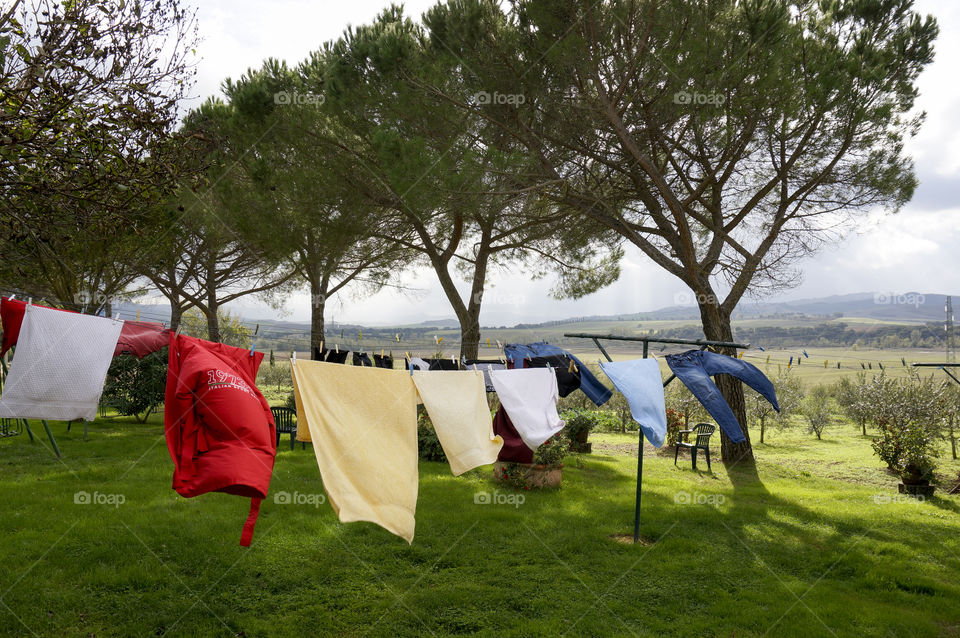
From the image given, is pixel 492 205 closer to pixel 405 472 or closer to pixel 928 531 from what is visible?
pixel 405 472

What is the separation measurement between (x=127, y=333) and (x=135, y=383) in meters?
8.87

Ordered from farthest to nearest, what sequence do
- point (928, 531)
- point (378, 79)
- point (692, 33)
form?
point (378, 79)
point (692, 33)
point (928, 531)

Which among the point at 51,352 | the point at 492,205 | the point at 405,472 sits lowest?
the point at 405,472

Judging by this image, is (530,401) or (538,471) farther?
(538,471)

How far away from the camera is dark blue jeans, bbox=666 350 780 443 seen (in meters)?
5.48

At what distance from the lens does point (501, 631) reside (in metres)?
4.12

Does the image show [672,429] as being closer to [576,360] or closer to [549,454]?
[549,454]

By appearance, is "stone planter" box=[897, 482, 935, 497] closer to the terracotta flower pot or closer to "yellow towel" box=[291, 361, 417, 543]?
the terracotta flower pot

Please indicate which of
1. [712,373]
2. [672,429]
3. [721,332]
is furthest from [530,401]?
[672,429]

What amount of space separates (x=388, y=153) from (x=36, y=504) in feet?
21.1

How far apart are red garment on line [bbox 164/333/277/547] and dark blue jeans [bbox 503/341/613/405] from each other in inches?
158

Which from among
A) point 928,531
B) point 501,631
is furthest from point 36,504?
point 928,531

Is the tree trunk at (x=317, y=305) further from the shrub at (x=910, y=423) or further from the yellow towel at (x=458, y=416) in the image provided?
the shrub at (x=910, y=423)

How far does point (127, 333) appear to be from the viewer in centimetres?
409
